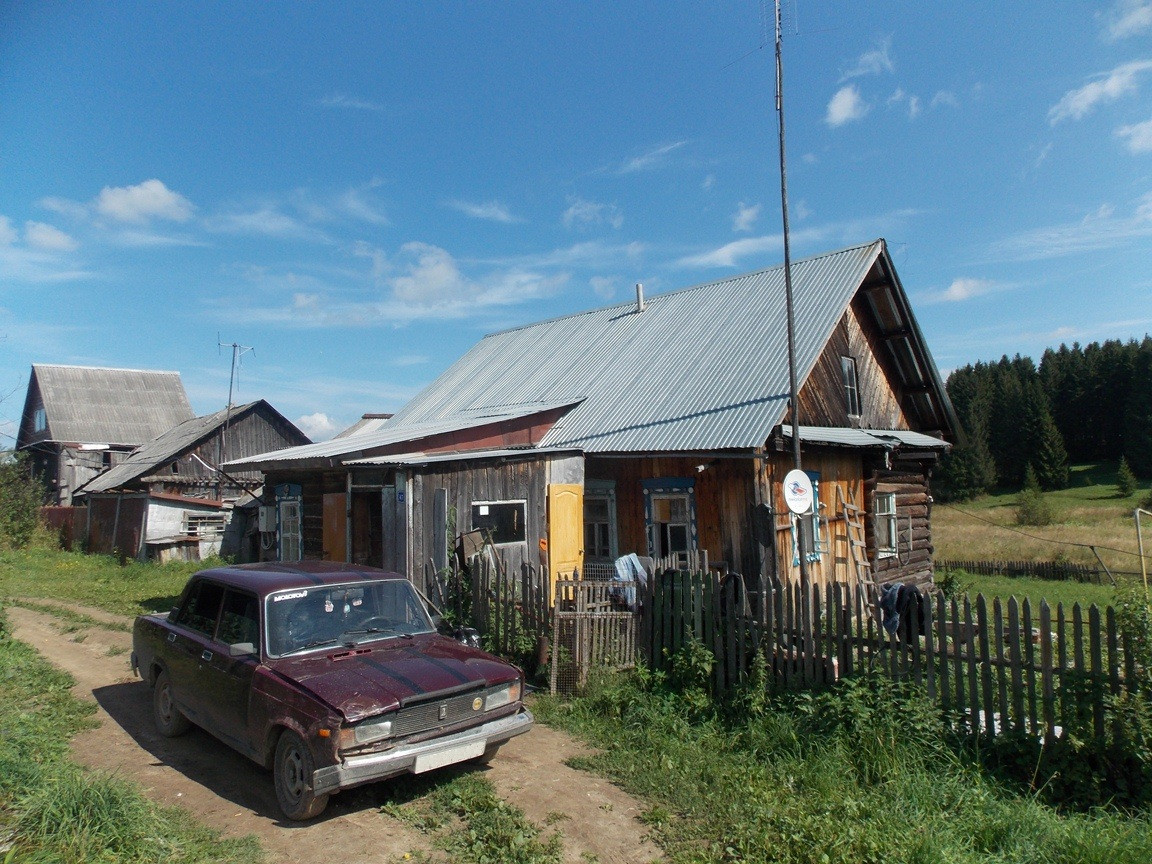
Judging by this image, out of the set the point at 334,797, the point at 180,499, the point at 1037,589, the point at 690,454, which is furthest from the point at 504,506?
the point at 1037,589

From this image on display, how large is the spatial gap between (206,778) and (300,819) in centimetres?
146

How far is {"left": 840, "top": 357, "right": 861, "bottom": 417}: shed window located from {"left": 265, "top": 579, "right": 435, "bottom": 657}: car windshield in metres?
11.5

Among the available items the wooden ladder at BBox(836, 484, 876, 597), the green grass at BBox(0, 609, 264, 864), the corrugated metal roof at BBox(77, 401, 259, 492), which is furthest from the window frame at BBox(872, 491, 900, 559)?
the corrugated metal roof at BBox(77, 401, 259, 492)

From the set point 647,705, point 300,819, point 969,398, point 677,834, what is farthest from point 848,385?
point 969,398

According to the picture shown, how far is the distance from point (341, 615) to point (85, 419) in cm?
3474

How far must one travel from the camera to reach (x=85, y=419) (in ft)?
113

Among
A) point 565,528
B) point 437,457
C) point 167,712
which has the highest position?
point 437,457

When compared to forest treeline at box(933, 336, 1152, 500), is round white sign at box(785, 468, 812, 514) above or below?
below

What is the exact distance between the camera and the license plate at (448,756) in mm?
5352

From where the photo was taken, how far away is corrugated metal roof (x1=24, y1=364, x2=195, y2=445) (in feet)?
111

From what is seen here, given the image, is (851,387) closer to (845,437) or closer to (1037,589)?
(845,437)

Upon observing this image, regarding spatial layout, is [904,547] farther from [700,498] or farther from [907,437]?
[700,498]

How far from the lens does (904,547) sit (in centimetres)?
1706

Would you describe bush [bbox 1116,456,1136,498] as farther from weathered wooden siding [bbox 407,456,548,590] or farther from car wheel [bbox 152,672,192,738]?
car wheel [bbox 152,672,192,738]
